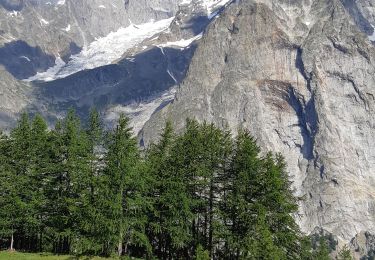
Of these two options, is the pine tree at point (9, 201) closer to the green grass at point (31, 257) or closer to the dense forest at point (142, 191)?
the dense forest at point (142, 191)

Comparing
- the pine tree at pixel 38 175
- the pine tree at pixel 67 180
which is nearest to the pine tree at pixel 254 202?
the pine tree at pixel 67 180

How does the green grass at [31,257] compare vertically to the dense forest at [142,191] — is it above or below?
below

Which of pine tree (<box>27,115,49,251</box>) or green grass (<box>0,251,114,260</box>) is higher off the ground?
pine tree (<box>27,115,49,251</box>)

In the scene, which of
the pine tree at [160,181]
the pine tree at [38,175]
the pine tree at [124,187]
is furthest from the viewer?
the pine tree at [38,175]

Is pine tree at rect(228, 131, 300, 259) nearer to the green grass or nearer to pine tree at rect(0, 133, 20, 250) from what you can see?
the green grass

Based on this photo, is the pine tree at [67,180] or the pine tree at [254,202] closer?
the pine tree at [254,202]

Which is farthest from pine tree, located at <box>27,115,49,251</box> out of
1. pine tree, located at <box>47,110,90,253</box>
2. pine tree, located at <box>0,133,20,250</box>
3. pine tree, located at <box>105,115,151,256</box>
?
pine tree, located at <box>105,115,151,256</box>

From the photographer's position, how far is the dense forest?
153 feet

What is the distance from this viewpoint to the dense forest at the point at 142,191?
46.5 metres

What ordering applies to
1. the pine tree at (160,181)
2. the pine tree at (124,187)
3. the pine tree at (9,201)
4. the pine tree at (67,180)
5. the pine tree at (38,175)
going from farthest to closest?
the pine tree at (38,175) < the pine tree at (9,201) < the pine tree at (67,180) < the pine tree at (160,181) < the pine tree at (124,187)

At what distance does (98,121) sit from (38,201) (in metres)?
10.6

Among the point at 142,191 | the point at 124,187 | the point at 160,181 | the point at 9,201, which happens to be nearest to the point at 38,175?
the point at 9,201

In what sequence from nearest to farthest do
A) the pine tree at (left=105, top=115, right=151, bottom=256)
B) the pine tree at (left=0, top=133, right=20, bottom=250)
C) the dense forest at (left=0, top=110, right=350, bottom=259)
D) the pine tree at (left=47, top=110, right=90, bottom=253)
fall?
1. the pine tree at (left=105, top=115, right=151, bottom=256)
2. the dense forest at (left=0, top=110, right=350, bottom=259)
3. the pine tree at (left=47, top=110, right=90, bottom=253)
4. the pine tree at (left=0, top=133, right=20, bottom=250)

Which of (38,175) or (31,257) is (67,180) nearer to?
(38,175)
